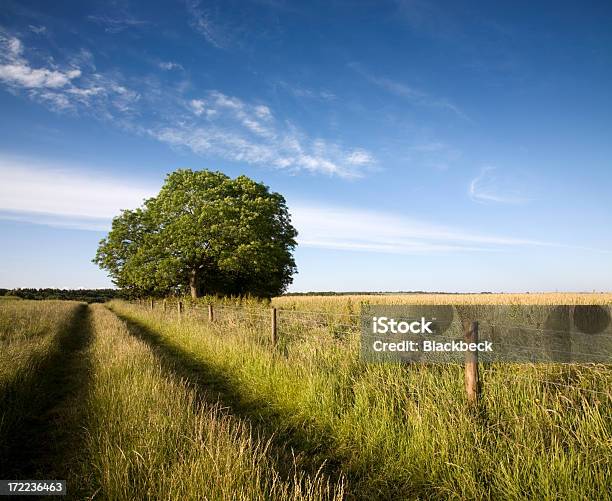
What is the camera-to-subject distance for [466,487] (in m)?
3.57

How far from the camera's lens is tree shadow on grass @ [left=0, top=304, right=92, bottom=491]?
4408 mm

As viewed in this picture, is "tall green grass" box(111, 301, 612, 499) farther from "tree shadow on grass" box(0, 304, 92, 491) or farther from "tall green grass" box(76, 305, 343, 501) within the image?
"tree shadow on grass" box(0, 304, 92, 491)

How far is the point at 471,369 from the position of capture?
4719 millimetres

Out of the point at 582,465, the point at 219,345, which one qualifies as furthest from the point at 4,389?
the point at 582,465

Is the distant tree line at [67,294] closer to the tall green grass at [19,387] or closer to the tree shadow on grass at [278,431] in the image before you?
the tall green grass at [19,387]

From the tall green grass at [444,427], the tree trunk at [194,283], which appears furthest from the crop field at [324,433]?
the tree trunk at [194,283]

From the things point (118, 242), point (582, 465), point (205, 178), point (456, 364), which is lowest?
point (582, 465)

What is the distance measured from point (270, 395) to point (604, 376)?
514 cm

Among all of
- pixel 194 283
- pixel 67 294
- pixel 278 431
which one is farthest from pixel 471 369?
pixel 67 294

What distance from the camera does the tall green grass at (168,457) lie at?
3.05 meters

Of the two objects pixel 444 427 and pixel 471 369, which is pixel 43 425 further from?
pixel 471 369

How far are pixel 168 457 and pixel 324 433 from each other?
7.50ft

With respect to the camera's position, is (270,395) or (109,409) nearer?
(109,409)

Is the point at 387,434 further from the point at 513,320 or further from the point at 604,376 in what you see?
the point at 513,320
